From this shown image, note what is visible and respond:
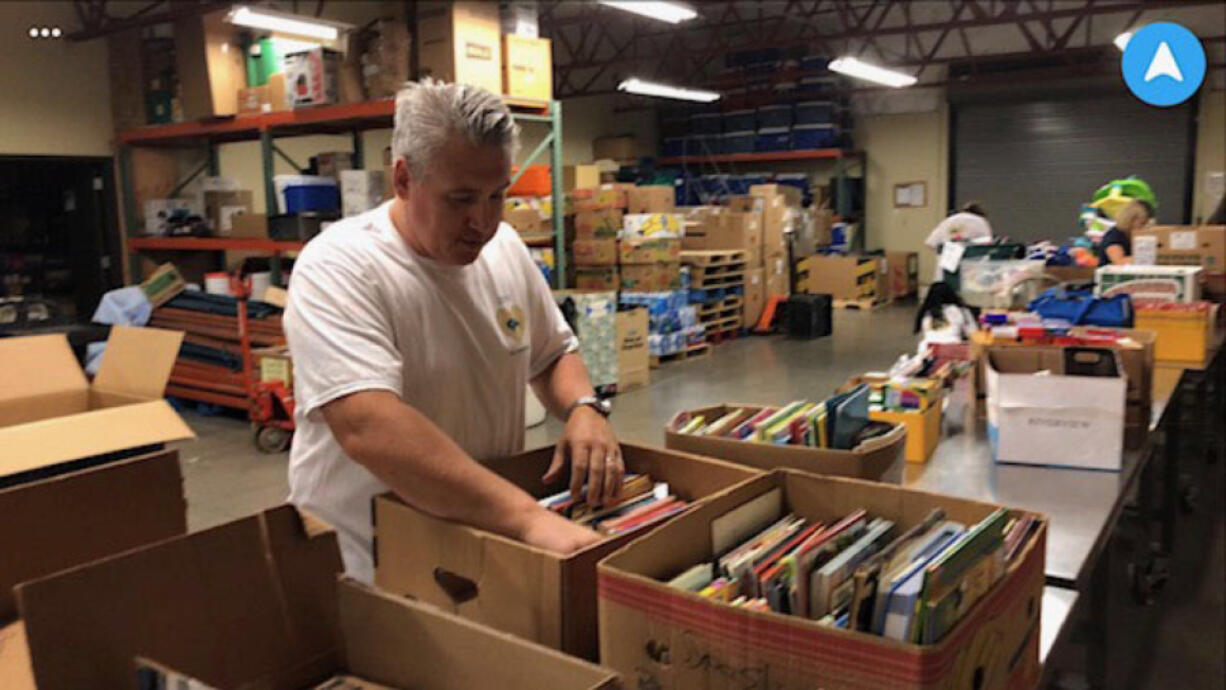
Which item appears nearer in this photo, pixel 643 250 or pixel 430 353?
pixel 430 353

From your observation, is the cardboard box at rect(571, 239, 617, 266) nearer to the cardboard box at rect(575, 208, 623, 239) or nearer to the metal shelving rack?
the cardboard box at rect(575, 208, 623, 239)

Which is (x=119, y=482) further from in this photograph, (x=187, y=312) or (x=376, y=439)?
(x=187, y=312)

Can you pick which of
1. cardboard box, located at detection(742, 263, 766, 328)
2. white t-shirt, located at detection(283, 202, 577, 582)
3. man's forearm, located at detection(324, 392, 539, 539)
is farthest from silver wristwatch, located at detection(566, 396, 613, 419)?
Answer: cardboard box, located at detection(742, 263, 766, 328)

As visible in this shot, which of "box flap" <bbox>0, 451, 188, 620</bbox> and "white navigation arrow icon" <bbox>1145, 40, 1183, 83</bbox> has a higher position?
"white navigation arrow icon" <bbox>1145, 40, 1183, 83</bbox>

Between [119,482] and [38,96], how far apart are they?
731 cm

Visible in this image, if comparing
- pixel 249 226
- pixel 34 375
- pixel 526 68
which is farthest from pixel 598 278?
pixel 34 375

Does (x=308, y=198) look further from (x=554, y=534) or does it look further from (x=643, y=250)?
(x=554, y=534)

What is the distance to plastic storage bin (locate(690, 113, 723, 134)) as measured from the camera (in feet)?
49.1

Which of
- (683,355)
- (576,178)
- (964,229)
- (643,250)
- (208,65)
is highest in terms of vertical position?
(208,65)

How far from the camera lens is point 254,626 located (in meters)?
1.16

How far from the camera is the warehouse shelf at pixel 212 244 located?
6695 mm

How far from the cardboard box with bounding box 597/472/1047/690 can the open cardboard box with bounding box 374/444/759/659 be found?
5 centimetres

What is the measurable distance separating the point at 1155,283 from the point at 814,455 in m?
3.10

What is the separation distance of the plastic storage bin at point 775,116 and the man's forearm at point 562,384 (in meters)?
12.9
